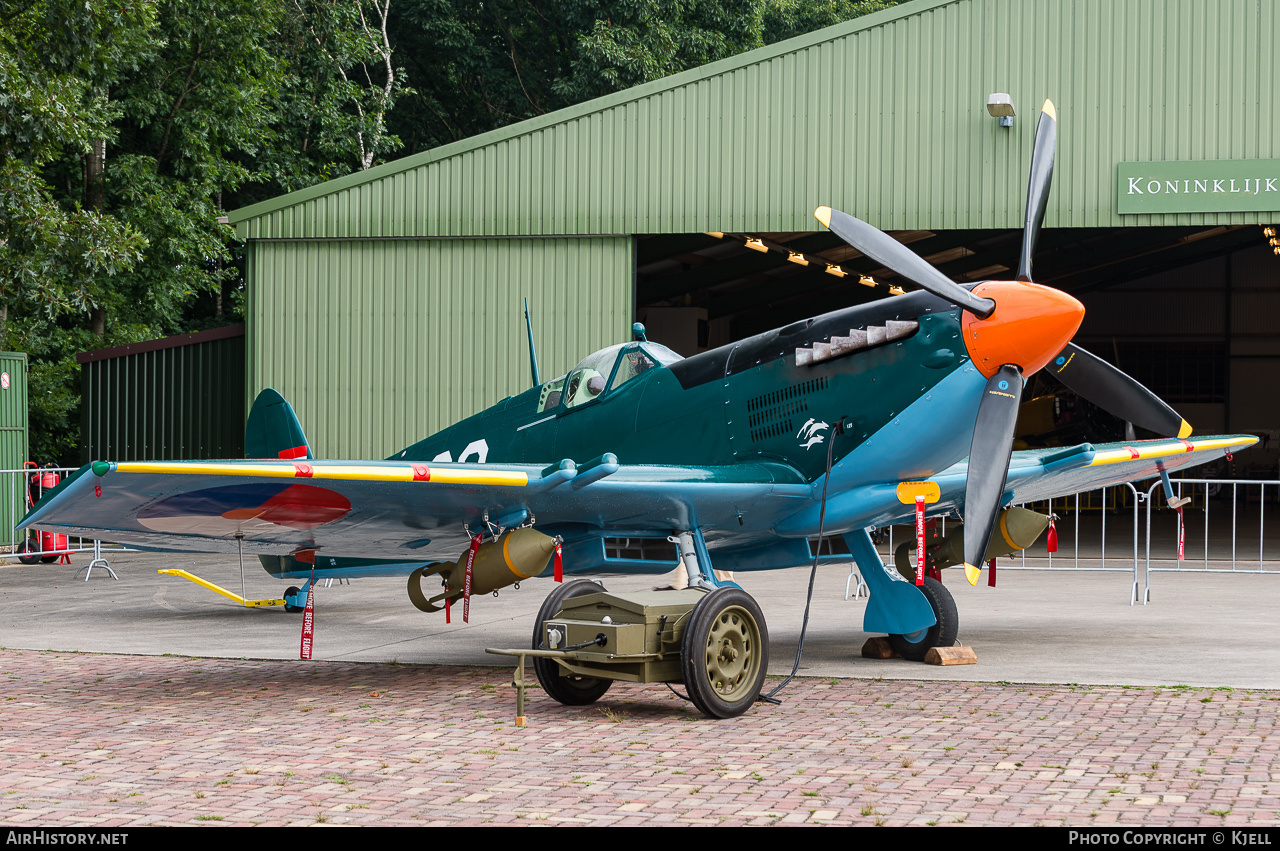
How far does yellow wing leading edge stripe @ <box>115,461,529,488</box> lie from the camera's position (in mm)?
6500

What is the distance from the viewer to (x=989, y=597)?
1396cm

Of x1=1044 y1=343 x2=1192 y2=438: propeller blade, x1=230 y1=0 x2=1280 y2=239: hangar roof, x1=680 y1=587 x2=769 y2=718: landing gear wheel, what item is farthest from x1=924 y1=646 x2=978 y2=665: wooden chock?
x1=230 y1=0 x2=1280 y2=239: hangar roof

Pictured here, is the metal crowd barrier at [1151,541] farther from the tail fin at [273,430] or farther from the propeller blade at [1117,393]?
the tail fin at [273,430]

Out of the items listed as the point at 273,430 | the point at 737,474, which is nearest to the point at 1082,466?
the point at 737,474

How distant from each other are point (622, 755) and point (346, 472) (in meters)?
2.21

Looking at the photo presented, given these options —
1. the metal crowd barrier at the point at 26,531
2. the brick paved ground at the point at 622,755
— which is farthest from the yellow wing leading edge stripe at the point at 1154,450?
the metal crowd barrier at the point at 26,531

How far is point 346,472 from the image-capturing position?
6926 millimetres

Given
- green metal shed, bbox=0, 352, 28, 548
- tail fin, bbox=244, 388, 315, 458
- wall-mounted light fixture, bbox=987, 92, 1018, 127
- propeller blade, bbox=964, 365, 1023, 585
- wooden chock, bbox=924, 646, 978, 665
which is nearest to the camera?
propeller blade, bbox=964, 365, 1023, 585

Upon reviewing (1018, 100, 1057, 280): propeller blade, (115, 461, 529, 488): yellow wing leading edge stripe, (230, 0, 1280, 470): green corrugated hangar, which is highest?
(230, 0, 1280, 470): green corrugated hangar

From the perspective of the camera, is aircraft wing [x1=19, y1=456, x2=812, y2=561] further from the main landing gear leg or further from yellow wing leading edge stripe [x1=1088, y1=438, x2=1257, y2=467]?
yellow wing leading edge stripe [x1=1088, y1=438, x2=1257, y2=467]

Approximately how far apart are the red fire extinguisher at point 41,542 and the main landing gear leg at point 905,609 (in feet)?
43.8

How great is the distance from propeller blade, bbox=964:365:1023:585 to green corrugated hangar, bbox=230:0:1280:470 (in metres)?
10.4

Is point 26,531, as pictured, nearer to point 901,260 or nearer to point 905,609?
point 905,609

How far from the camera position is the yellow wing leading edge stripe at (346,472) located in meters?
6.50
